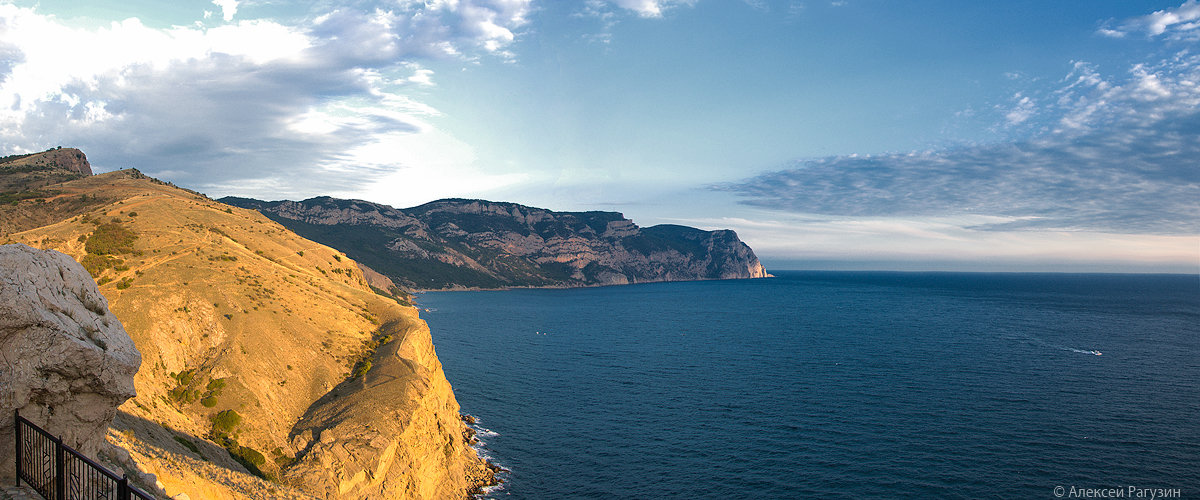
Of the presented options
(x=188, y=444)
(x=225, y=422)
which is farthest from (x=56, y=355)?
(x=225, y=422)

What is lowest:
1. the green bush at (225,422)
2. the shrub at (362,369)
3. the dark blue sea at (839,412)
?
the dark blue sea at (839,412)

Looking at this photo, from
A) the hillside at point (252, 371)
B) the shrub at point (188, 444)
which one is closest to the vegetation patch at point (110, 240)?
the hillside at point (252, 371)

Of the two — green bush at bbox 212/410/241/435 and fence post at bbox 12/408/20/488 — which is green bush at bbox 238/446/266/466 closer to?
green bush at bbox 212/410/241/435

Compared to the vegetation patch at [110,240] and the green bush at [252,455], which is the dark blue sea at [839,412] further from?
the vegetation patch at [110,240]

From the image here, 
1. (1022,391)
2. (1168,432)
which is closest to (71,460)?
(1168,432)

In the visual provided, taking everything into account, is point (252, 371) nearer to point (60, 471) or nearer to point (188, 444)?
point (188, 444)

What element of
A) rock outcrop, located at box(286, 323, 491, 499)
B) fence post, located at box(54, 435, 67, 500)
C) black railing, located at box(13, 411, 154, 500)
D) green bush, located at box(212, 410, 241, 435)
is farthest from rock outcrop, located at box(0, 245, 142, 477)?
green bush, located at box(212, 410, 241, 435)

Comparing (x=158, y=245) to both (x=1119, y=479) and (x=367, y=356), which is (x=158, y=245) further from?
→ (x=1119, y=479)
